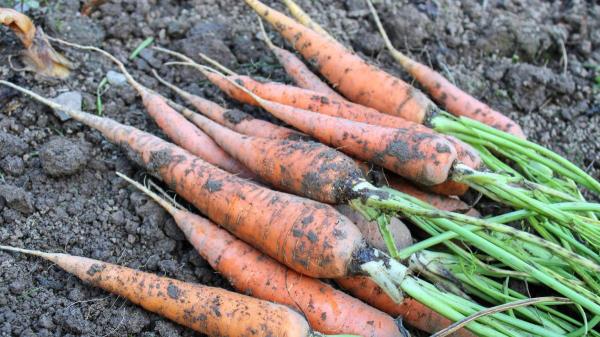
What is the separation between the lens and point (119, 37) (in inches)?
113

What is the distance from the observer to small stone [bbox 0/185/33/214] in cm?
220

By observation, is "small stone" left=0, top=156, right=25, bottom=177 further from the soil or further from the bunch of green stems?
the bunch of green stems

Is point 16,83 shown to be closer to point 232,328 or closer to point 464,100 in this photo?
point 232,328

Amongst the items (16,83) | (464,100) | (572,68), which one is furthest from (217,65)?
(572,68)

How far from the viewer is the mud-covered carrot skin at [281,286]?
2041mm

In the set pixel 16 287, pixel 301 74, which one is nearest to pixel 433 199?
pixel 301 74

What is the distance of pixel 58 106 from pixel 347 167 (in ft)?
3.93

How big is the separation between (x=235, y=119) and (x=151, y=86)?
46cm

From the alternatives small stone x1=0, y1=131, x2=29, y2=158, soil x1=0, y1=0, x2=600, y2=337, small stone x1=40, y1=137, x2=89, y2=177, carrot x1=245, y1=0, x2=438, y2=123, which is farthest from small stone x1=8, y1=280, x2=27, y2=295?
carrot x1=245, y1=0, x2=438, y2=123

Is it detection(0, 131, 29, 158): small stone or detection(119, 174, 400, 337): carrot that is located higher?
detection(0, 131, 29, 158): small stone

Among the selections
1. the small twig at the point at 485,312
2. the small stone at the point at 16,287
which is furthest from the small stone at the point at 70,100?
the small twig at the point at 485,312

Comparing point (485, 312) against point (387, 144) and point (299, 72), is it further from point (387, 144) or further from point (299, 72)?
point (299, 72)

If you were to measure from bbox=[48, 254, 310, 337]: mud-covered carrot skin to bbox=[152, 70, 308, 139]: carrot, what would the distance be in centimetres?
72

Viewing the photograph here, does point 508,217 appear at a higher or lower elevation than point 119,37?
lower
